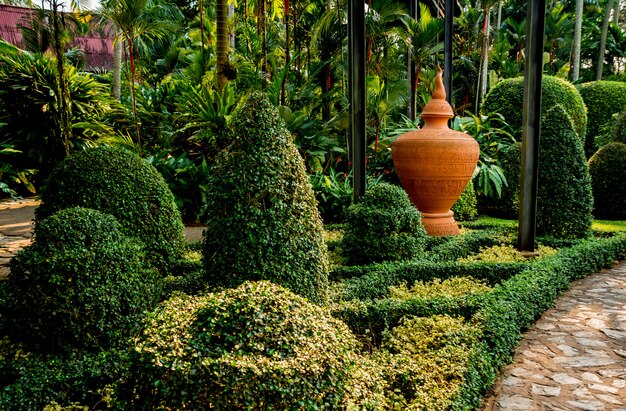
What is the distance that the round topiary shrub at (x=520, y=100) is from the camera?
1162 cm

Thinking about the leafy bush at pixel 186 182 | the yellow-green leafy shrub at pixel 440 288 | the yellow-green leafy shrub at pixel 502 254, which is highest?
the leafy bush at pixel 186 182

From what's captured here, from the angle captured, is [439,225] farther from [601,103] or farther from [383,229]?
[601,103]

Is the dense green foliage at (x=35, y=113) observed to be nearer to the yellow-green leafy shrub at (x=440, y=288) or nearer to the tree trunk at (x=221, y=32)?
the tree trunk at (x=221, y=32)

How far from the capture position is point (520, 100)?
38.0ft

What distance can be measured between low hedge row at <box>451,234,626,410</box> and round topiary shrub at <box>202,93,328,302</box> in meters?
1.11

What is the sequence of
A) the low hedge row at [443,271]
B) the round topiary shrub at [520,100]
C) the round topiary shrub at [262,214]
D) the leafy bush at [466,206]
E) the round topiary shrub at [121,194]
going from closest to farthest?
the round topiary shrub at [262,214]
the round topiary shrub at [121,194]
the low hedge row at [443,271]
the leafy bush at [466,206]
the round topiary shrub at [520,100]

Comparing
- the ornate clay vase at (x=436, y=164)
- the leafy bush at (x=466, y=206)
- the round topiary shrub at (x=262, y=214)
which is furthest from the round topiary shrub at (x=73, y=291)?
the leafy bush at (x=466, y=206)

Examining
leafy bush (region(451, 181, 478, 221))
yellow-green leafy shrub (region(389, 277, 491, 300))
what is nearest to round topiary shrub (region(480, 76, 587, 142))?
leafy bush (region(451, 181, 478, 221))

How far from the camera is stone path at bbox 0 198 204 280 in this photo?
19.5 feet

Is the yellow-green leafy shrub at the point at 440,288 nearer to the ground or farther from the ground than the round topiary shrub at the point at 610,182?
nearer to the ground

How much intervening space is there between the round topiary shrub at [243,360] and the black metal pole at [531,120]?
3.98 m

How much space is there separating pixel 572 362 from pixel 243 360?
2394mm

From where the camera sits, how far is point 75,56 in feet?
57.0

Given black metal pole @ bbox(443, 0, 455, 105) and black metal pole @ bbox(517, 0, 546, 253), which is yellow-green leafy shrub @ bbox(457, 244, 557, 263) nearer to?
black metal pole @ bbox(517, 0, 546, 253)
